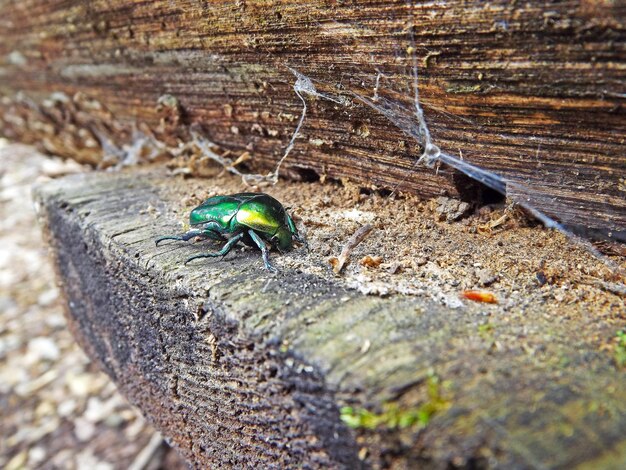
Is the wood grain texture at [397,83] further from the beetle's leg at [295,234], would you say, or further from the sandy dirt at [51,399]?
the sandy dirt at [51,399]

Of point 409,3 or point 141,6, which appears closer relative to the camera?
point 409,3

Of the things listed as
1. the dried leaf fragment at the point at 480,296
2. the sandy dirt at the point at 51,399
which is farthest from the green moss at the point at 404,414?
the sandy dirt at the point at 51,399

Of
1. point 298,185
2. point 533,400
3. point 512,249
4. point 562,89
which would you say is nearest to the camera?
point 533,400

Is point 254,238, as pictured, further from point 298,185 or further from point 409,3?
point 409,3

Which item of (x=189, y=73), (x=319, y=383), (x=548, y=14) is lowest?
(x=319, y=383)

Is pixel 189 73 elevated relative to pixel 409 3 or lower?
lower

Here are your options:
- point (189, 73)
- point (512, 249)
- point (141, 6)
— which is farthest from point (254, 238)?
point (141, 6)

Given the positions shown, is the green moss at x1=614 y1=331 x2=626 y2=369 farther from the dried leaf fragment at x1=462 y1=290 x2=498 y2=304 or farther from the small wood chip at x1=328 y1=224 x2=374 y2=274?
the small wood chip at x1=328 y1=224 x2=374 y2=274
